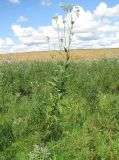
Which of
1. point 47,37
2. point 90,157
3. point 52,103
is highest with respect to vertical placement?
point 47,37

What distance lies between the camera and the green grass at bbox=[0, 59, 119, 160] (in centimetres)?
650

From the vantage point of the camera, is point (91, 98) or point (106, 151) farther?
point (91, 98)

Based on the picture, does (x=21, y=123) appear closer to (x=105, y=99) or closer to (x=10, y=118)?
(x=10, y=118)

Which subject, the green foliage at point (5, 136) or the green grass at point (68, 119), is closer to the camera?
the green grass at point (68, 119)

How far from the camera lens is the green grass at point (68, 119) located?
6496mm

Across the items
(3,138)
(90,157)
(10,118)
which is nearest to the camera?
(90,157)

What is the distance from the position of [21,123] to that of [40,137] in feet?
1.92

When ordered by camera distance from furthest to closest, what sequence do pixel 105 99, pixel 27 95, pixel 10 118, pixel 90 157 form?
1. pixel 27 95
2. pixel 105 99
3. pixel 10 118
4. pixel 90 157

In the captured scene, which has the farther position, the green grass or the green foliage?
the green foliage

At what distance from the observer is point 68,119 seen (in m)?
7.93

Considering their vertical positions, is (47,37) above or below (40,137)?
above

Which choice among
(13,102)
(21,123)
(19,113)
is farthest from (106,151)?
(13,102)

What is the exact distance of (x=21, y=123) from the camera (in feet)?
24.9

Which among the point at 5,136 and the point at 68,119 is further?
the point at 68,119
